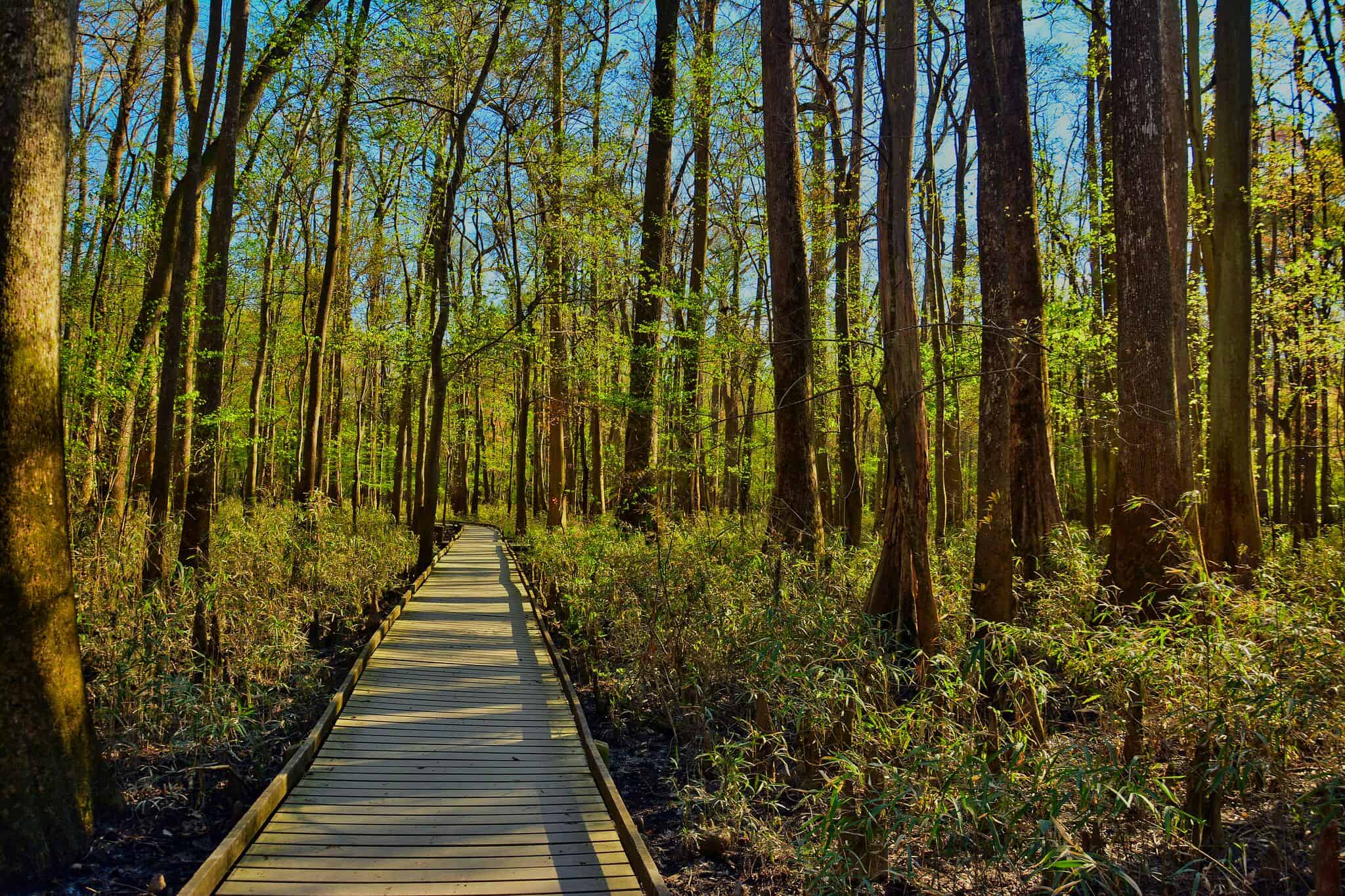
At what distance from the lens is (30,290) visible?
381cm

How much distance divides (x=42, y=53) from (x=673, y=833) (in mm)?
5588

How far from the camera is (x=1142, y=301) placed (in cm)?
710

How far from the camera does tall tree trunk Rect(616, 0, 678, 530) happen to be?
1280cm

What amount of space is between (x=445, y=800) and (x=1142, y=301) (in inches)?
295

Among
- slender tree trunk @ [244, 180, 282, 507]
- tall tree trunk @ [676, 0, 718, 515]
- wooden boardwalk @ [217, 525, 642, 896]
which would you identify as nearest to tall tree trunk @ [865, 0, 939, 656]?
wooden boardwalk @ [217, 525, 642, 896]

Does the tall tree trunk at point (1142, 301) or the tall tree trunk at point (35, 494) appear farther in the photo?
the tall tree trunk at point (1142, 301)

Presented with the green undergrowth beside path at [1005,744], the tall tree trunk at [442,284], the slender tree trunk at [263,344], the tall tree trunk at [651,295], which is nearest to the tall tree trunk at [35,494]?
the green undergrowth beside path at [1005,744]

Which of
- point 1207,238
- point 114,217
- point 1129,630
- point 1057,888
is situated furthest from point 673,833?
point 114,217

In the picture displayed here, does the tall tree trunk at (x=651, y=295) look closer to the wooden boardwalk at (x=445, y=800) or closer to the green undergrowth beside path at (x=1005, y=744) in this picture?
the wooden boardwalk at (x=445, y=800)

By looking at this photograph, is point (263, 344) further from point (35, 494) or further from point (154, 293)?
point (35, 494)

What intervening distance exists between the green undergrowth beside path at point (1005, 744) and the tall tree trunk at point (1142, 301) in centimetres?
95

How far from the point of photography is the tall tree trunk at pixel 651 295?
1280 cm

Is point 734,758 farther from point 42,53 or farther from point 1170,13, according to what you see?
point 1170,13

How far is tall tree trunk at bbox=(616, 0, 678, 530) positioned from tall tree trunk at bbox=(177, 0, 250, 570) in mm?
5970
